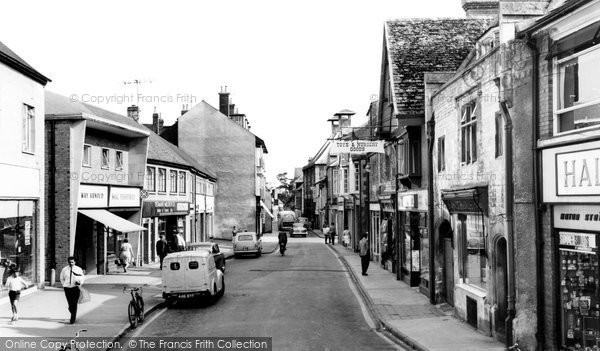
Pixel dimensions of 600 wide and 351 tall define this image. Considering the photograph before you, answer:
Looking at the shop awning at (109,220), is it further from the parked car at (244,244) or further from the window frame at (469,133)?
the window frame at (469,133)

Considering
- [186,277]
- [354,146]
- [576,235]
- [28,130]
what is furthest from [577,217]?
[28,130]

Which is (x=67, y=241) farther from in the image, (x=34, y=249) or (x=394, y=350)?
(x=394, y=350)

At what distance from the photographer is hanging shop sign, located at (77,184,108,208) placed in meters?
25.4

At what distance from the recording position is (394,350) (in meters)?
14.1

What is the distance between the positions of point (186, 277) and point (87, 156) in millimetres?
9388

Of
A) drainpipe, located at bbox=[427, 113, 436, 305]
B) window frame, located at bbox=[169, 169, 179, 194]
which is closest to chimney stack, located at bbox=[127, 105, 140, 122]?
window frame, located at bbox=[169, 169, 179, 194]

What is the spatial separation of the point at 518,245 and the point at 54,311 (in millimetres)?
12767

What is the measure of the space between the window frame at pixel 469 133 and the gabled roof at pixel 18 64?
517 inches

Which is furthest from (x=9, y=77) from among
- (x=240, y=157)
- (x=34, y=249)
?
(x=240, y=157)

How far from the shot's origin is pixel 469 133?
1677 centimetres

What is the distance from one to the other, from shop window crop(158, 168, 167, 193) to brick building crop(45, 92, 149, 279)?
475 centimetres

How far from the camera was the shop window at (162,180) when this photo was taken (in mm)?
37750

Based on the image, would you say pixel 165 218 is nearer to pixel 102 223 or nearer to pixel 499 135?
→ pixel 102 223

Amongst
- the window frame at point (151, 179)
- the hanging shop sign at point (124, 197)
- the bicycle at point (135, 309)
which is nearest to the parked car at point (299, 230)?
the window frame at point (151, 179)
